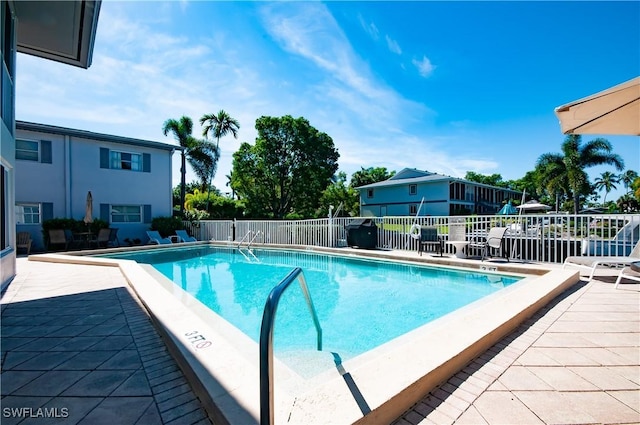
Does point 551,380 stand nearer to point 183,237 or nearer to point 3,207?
point 3,207

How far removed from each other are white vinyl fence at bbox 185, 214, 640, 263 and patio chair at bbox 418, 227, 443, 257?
0.18 m

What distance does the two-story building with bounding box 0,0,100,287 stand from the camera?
486cm

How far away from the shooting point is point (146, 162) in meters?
14.9

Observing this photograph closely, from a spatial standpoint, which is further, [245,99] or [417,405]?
[245,99]

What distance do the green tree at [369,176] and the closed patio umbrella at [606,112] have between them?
3850 cm

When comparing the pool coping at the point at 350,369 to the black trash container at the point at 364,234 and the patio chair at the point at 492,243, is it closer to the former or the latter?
the patio chair at the point at 492,243

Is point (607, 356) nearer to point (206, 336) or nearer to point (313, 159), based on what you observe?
point (206, 336)

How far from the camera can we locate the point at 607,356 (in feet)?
7.72

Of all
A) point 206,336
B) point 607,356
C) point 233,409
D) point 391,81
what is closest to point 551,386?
point 607,356

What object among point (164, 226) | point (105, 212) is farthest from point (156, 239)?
point (105, 212)

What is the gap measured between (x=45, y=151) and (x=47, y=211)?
8.44 feet

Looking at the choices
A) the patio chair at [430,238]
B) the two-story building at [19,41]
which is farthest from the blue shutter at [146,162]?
the patio chair at [430,238]

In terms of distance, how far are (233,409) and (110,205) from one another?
1571cm

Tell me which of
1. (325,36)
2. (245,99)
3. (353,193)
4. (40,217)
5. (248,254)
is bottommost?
(248,254)
